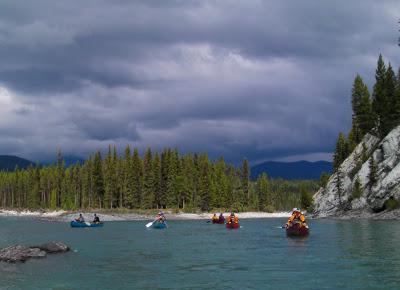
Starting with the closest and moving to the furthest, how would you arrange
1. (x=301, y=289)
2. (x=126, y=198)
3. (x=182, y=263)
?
(x=301, y=289)
(x=182, y=263)
(x=126, y=198)

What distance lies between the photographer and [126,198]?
143m

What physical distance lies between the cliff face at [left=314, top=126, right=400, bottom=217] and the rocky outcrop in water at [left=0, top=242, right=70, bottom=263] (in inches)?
2718

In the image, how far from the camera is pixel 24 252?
37719mm

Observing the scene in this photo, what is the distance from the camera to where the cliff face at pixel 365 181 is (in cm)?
9456

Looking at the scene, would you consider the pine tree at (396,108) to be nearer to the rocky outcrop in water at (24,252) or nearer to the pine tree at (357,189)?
the pine tree at (357,189)

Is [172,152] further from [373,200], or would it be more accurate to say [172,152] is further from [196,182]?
[373,200]

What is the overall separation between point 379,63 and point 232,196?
5705 centimetres

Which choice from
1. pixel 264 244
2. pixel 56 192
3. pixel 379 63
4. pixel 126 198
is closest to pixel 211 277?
pixel 264 244

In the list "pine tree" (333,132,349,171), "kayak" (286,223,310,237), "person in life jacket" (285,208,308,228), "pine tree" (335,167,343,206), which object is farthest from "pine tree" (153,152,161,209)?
"kayak" (286,223,310,237)


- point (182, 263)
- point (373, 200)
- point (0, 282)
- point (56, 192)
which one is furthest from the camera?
point (56, 192)

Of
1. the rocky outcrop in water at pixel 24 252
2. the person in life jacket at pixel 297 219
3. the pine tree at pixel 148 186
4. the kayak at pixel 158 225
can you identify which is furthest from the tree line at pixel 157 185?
the rocky outcrop in water at pixel 24 252

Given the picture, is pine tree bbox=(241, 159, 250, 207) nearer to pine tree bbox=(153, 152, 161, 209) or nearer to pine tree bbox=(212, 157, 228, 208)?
pine tree bbox=(212, 157, 228, 208)

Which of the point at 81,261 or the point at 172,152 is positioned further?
the point at 172,152

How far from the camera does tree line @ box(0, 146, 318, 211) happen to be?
142 m
